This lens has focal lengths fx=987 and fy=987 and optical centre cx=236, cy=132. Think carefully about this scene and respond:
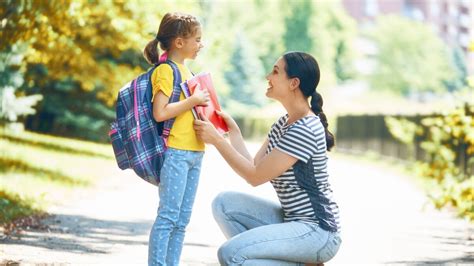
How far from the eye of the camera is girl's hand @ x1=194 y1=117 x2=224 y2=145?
5641 millimetres

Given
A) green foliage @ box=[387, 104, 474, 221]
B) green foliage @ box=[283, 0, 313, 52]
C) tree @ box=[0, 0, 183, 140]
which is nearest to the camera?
tree @ box=[0, 0, 183, 140]

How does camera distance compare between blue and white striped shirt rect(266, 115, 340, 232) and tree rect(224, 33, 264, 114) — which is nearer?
blue and white striped shirt rect(266, 115, 340, 232)

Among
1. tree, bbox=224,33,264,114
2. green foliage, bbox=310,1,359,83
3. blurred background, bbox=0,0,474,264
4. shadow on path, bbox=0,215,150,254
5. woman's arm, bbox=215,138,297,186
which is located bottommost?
shadow on path, bbox=0,215,150,254

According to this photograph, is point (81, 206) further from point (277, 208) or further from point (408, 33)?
point (408, 33)

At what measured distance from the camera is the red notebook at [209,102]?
580cm

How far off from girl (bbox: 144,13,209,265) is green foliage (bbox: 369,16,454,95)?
348 ft

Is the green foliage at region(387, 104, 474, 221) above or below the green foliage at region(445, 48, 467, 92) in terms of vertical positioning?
below

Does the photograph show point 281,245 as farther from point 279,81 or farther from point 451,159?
point 451,159

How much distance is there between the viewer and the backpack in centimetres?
581

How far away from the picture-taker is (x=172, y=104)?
18.7ft

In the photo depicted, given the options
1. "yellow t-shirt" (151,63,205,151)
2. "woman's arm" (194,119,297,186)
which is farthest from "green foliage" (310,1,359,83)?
"woman's arm" (194,119,297,186)

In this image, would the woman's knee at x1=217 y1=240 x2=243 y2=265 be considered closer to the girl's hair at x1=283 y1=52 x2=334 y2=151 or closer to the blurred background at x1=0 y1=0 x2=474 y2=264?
the girl's hair at x1=283 y1=52 x2=334 y2=151

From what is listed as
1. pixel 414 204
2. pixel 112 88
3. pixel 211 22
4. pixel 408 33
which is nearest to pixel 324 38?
pixel 408 33

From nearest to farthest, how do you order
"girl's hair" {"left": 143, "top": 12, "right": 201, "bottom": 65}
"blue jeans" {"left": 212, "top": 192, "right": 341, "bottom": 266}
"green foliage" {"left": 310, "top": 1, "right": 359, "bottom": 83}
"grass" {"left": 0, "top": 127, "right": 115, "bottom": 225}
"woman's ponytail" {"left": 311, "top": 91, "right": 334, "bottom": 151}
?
"blue jeans" {"left": 212, "top": 192, "right": 341, "bottom": 266}, "woman's ponytail" {"left": 311, "top": 91, "right": 334, "bottom": 151}, "girl's hair" {"left": 143, "top": 12, "right": 201, "bottom": 65}, "grass" {"left": 0, "top": 127, "right": 115, "bottom": 225}, "green foliage" {"left": 310, "top": 1, "right": 359, "bottom": 83}
